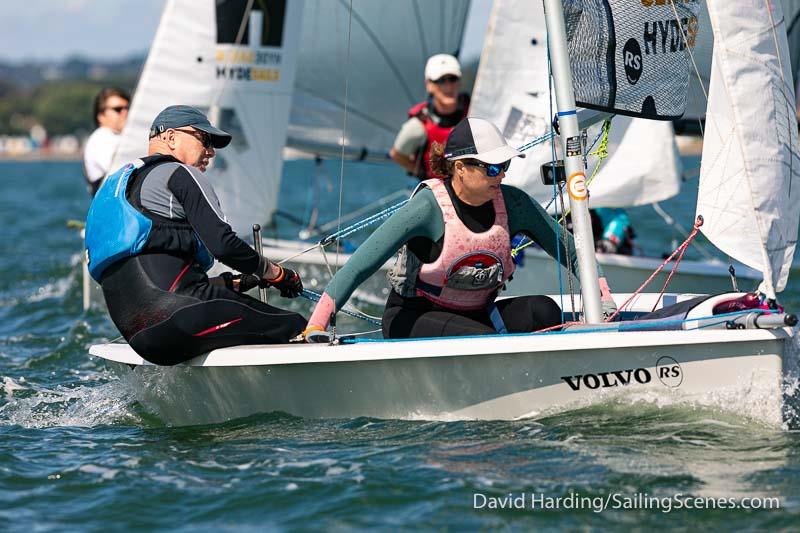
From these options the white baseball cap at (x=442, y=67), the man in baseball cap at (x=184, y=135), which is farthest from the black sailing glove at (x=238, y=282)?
the white baseball cap at (x=442, y=67)

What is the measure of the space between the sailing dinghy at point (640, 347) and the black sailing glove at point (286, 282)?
0.26 m

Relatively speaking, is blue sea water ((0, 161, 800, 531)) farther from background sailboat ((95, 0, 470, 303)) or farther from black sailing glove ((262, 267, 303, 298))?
background sailboat ((95, 0, 470, 303))

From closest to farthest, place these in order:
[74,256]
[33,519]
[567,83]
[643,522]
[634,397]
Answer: [643,522]
[33,519]
[634,397]
[567,83]
[74,256]

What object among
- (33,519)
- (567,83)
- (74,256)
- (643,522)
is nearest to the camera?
(643,522)

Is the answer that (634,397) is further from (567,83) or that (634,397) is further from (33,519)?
(33,519)

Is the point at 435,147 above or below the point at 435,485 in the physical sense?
above

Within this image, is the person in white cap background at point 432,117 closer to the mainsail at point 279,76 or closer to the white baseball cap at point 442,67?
the white baseball cap at point 442,67

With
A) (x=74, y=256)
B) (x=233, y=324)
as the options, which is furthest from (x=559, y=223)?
(x=74, y=256)

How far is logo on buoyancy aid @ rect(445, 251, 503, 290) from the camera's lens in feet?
14.3

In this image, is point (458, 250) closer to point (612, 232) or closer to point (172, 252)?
point (172, 252)

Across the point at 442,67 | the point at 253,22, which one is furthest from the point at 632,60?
the point at 253,22

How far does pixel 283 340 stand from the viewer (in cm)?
460

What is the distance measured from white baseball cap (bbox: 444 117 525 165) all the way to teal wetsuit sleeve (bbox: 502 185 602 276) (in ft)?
0.84

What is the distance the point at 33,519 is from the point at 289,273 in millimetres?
1314
